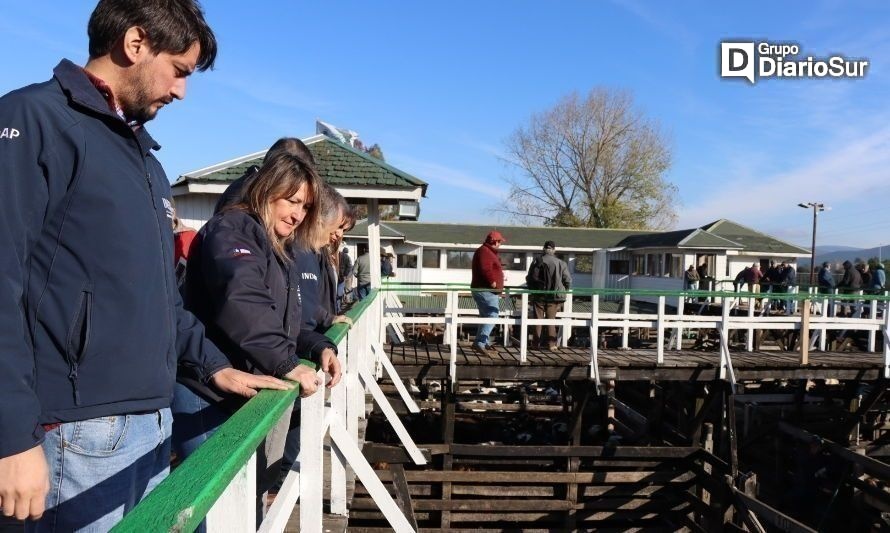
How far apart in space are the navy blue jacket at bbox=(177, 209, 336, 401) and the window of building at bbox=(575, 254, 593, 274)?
31.5 meters

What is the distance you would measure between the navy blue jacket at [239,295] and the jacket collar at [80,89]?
0.66m

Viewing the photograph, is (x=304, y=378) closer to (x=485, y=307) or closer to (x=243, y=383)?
(x=243, y=383)

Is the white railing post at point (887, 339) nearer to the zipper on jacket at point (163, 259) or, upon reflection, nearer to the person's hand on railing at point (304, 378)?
the person's hand on railing at point (304, 378)

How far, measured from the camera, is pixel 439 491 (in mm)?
7906

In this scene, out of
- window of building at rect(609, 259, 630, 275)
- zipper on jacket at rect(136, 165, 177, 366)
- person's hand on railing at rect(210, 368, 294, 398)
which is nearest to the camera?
zipper on jacket at rect(136, 165, 177, 366)

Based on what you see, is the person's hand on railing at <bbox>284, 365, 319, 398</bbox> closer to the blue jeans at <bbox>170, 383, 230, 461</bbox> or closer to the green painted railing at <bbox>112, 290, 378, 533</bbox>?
the blue jeans at <bbox>170, 383, 230, 461</bbox>

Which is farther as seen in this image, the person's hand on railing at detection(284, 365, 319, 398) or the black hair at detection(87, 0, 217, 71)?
the person's hand on railing at detection(284, 365, 319, 398)

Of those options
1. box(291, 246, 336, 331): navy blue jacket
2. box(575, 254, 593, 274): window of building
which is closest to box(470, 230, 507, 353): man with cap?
box(291, 246, 336, 331): navy blue jacket

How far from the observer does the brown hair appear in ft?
7.84

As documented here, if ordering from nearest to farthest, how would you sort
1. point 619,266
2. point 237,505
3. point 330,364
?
point 237,505, point 330,364, point 619,266

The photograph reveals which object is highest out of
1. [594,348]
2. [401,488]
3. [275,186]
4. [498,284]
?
[275,186]

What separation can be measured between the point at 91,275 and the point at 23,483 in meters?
0.46

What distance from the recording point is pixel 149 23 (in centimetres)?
160

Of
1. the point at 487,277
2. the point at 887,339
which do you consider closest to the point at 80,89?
the point at 487,277
